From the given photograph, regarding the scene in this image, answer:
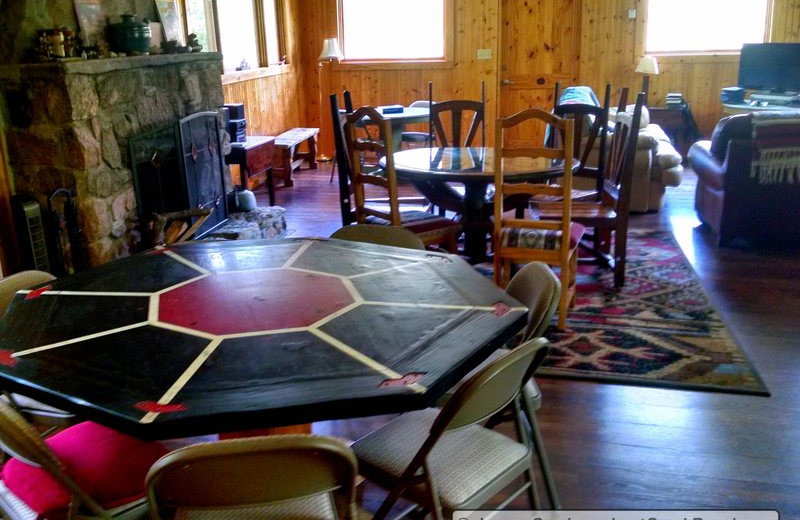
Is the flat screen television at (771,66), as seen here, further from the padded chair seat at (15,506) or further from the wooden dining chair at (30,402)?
the padded chair seat at (15,506)

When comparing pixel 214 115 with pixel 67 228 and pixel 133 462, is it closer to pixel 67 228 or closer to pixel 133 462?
pixel 67 228

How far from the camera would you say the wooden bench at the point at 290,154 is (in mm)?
6758

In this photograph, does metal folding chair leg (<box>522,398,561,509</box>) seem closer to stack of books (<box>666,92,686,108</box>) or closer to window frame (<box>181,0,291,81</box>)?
window frame (<box>181,0,291,81</box>)

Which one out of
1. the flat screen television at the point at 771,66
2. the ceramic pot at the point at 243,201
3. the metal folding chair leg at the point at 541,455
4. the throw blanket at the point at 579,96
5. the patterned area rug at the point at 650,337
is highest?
the flat screen television at the point at 771,66

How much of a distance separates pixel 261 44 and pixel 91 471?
637 cm

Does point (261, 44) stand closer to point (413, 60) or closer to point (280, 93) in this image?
point (280, 93)

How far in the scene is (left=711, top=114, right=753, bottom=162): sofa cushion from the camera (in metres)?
4.68

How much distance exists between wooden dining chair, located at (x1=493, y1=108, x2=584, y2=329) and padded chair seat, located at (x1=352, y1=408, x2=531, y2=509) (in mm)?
1775

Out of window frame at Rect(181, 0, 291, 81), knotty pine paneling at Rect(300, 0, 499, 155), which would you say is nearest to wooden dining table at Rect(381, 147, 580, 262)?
window frame at Rect(181, 0, 291, 81)

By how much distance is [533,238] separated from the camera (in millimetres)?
3656

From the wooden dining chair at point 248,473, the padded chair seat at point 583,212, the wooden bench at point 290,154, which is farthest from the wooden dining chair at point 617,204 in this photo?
the wooden bench at point 290,154

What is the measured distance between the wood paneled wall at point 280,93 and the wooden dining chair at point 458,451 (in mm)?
5055

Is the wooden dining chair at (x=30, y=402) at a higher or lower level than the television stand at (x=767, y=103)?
lower

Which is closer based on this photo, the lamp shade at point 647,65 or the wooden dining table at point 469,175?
the wooden dining table at point 469,175
